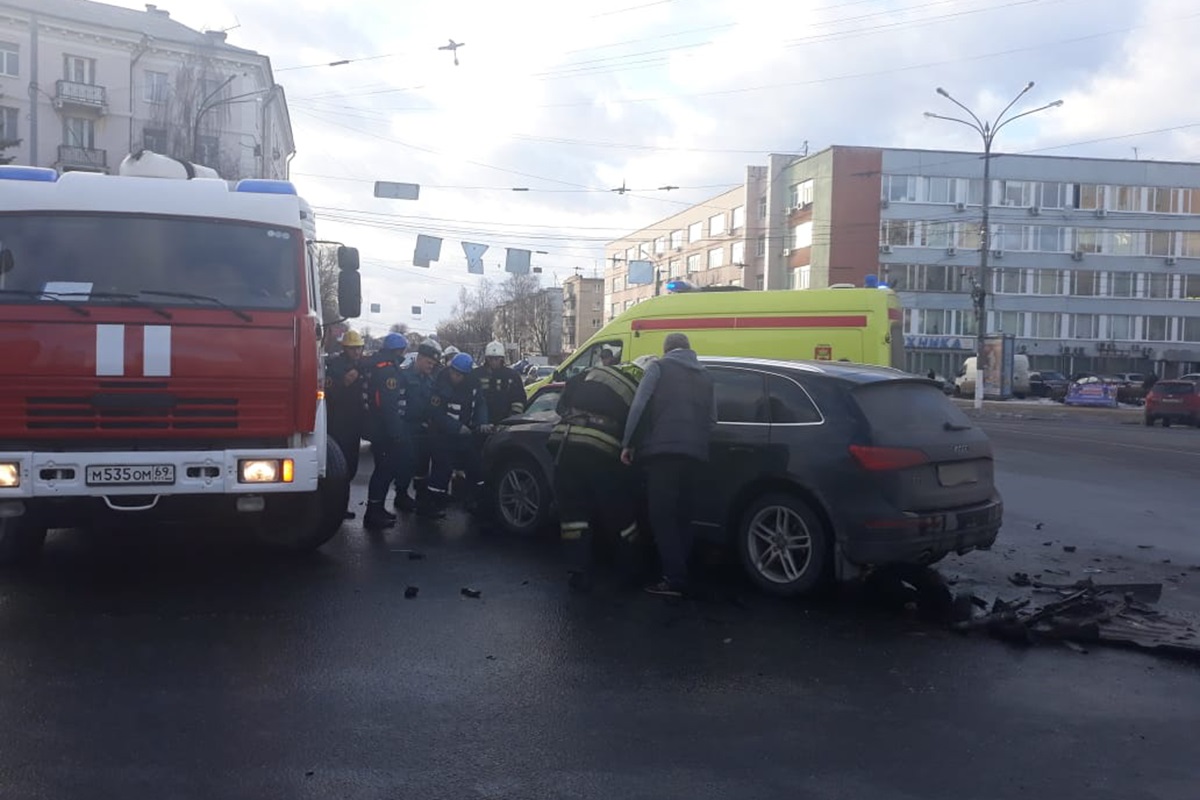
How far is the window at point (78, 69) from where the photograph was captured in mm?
49594

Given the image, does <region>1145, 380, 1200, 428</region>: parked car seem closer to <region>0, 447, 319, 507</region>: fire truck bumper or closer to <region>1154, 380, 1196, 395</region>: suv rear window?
<region>1154, 380, 1196, 395</region>: suv rear window

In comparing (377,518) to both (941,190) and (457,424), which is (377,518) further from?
(941,190)

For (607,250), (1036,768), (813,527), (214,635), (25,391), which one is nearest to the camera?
(1036,768)

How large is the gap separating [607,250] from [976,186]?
4281cm

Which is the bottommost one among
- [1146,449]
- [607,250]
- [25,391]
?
[1146,449]

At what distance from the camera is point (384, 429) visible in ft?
32.8

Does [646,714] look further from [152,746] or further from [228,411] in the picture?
[228,411]

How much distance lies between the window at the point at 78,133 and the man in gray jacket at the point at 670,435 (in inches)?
1886

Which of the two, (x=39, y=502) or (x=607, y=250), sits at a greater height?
(x=607, y=250)

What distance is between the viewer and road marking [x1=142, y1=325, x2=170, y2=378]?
6848mm

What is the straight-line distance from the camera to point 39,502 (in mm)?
7199

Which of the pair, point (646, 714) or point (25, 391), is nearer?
point (646, 714)

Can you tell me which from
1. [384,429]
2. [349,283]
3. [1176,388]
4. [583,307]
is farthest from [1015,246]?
[583,307]

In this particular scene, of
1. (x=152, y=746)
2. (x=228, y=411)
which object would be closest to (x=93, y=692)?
(x=152, y=746)
